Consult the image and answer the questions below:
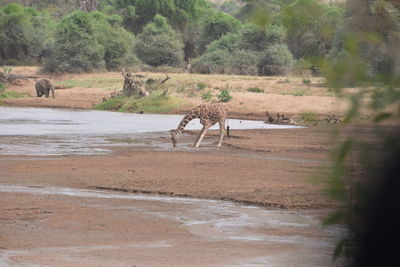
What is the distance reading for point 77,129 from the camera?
85.3ft

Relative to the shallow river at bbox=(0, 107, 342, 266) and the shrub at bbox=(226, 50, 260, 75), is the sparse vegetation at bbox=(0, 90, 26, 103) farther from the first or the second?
the shallow river at bbox=(0, 107, 342, 266)

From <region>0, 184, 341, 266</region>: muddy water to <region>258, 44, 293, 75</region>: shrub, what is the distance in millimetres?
35210

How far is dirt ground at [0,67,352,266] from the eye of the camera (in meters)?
8.24

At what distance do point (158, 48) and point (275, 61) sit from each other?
394 inches

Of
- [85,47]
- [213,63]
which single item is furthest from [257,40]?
[85,47]

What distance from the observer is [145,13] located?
216 ft

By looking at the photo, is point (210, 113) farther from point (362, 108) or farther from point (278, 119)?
point (362, 108)

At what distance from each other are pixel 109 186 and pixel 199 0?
63.4 meters

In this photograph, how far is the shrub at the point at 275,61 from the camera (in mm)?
47594

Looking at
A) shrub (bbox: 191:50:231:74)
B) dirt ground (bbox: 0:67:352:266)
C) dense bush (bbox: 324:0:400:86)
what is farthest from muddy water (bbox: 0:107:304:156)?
dense bush (bbox: 324:0:400:86)

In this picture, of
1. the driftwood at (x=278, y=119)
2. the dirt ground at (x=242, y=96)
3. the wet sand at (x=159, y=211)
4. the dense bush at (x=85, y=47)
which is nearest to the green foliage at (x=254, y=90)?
the dirt ground at (x=242, y=96)

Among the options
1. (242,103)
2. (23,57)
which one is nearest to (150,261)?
(242,103)

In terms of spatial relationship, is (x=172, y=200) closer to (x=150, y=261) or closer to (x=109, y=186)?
(x=109, y=186)

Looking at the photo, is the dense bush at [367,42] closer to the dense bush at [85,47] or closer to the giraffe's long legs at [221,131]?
the giraffe's long legs at [221,131]
